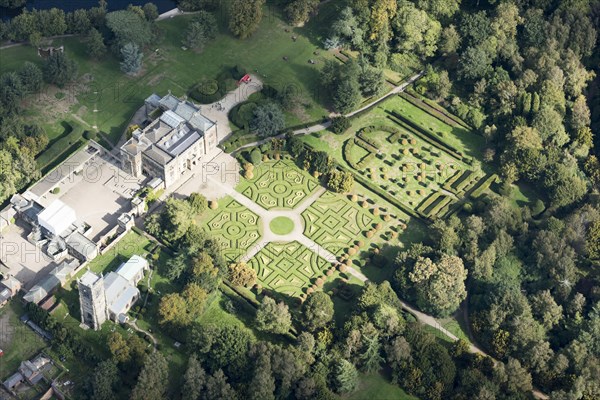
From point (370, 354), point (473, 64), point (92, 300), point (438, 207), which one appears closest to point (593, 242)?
point (438, 207)

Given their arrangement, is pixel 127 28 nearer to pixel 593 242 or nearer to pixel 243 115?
pixel 243 115

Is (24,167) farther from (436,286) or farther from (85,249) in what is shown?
(436,286)

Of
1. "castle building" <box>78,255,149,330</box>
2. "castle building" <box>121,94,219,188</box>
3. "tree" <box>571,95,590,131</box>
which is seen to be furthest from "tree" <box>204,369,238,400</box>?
"tree" <box>571,95,590,131</box>

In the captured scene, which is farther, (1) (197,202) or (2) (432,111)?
(2) (432,111)

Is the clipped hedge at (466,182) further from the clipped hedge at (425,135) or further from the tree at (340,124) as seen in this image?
the tree at (340,124)

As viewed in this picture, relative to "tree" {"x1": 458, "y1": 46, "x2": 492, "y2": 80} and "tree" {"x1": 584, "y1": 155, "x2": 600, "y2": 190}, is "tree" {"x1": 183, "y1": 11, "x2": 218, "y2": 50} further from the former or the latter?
"tree" {"x1": 584, "y1": 155, "x2": 600, "y2": 190}

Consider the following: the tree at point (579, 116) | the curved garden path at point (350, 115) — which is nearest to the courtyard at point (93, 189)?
the curved garden path at point (350, 115)
